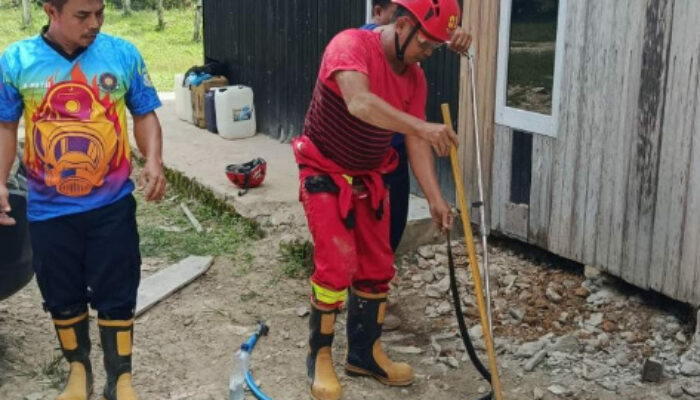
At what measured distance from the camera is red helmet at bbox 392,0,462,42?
12.8 ft

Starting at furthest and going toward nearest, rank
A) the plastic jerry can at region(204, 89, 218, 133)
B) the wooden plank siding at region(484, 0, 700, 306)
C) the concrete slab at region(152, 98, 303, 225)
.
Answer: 1. the plastic jerry can at region(204, 89, 218, 133)
2. the concrete slab at region(152, 98, 303, 225)
3. the wooden plank siding at region(484, 0, 700, 306)

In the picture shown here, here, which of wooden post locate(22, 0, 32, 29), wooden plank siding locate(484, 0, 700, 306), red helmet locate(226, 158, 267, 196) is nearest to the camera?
wooden plank siding locate(484, 0, 700, 306)

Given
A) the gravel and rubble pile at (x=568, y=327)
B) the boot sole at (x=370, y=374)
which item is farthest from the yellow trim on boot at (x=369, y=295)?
the gravel and rubble pile at (x=568, y=327)

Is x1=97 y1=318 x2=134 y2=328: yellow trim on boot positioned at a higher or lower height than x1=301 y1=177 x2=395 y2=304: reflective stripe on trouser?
lower

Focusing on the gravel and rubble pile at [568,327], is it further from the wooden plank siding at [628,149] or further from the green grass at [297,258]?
the green grass at [297,258]

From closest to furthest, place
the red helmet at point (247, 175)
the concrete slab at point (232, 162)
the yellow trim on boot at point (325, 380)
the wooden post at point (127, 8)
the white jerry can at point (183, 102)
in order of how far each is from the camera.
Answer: the yellow trim on boot at point (325, 380) < the concrete slab at point (232, 162) < the red helmet at point (247, 175) < the white jerry can at point (183, 102) < the wooden post at point (127, 8)

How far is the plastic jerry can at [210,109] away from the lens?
10353mm

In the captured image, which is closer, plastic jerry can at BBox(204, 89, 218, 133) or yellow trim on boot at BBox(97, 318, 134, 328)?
yellow trim on boot at BBox(97, 318, 134, 328)

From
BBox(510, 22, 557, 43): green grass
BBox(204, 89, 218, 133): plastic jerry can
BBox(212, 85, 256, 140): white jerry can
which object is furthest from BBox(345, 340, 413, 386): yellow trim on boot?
BBox(204, 89, 218, 133): plastic jerry can

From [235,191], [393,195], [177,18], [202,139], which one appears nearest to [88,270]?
[393,195]

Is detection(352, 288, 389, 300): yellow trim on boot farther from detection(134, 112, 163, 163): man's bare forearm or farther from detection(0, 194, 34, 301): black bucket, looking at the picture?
detection(0, 194, 34, 301): black bucket

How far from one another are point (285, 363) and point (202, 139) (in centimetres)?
553

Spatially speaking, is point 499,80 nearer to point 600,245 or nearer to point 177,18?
point 600,245

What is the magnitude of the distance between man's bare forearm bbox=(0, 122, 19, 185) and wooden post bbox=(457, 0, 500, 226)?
3.42m
